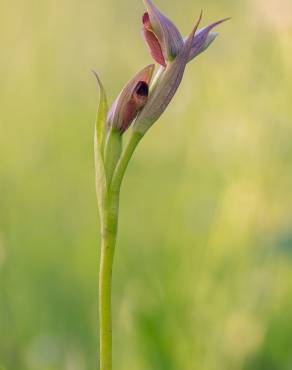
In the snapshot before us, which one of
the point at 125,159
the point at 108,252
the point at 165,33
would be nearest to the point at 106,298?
the point at 108,252

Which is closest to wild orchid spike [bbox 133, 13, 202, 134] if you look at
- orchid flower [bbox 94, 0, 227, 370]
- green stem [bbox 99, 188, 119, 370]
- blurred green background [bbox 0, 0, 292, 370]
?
orchid flower [bbox 94, 0, 227, 370]

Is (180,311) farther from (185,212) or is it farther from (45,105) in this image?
(45,105)

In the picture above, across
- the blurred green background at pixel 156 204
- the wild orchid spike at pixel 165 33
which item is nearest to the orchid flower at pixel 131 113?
the wild orchid spike at pixel 165 33

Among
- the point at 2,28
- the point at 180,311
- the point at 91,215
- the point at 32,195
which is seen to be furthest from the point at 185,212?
the point at 2,28

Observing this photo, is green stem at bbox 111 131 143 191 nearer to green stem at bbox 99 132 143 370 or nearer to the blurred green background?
green stem at bbox 99 132 143 370

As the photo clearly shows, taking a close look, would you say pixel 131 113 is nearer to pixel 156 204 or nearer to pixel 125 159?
pixel 125 159
